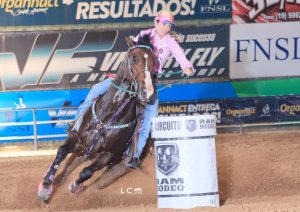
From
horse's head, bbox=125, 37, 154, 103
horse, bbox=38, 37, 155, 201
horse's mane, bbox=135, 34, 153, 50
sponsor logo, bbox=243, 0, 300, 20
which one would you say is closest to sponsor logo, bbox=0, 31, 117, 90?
sponsor logo, bbox=243, 0, 300, 20

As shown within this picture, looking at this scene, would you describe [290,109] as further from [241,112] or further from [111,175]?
[111,175]

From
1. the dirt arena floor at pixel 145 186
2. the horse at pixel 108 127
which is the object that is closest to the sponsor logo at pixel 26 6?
the dirt arena floor at pixel 145 186

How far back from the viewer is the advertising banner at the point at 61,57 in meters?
15.6

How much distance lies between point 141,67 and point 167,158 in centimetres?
117

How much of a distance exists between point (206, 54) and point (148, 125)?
28.0 feet

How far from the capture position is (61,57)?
15.9 m

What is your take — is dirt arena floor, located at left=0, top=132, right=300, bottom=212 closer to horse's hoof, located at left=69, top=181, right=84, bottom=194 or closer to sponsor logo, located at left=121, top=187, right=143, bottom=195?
sponsor logo, located at left=121, top=187, right=143, bottom=195

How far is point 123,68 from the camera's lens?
7.95 m

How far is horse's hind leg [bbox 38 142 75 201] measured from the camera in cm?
821

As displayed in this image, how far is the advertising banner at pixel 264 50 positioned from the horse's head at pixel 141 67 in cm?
945

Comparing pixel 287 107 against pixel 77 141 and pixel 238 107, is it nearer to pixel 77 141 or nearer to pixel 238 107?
pixel 238 107

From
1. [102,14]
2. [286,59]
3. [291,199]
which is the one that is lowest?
[291,199]

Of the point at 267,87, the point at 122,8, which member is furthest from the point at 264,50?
the point at 122,8

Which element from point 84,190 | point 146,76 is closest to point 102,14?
point 84,190
